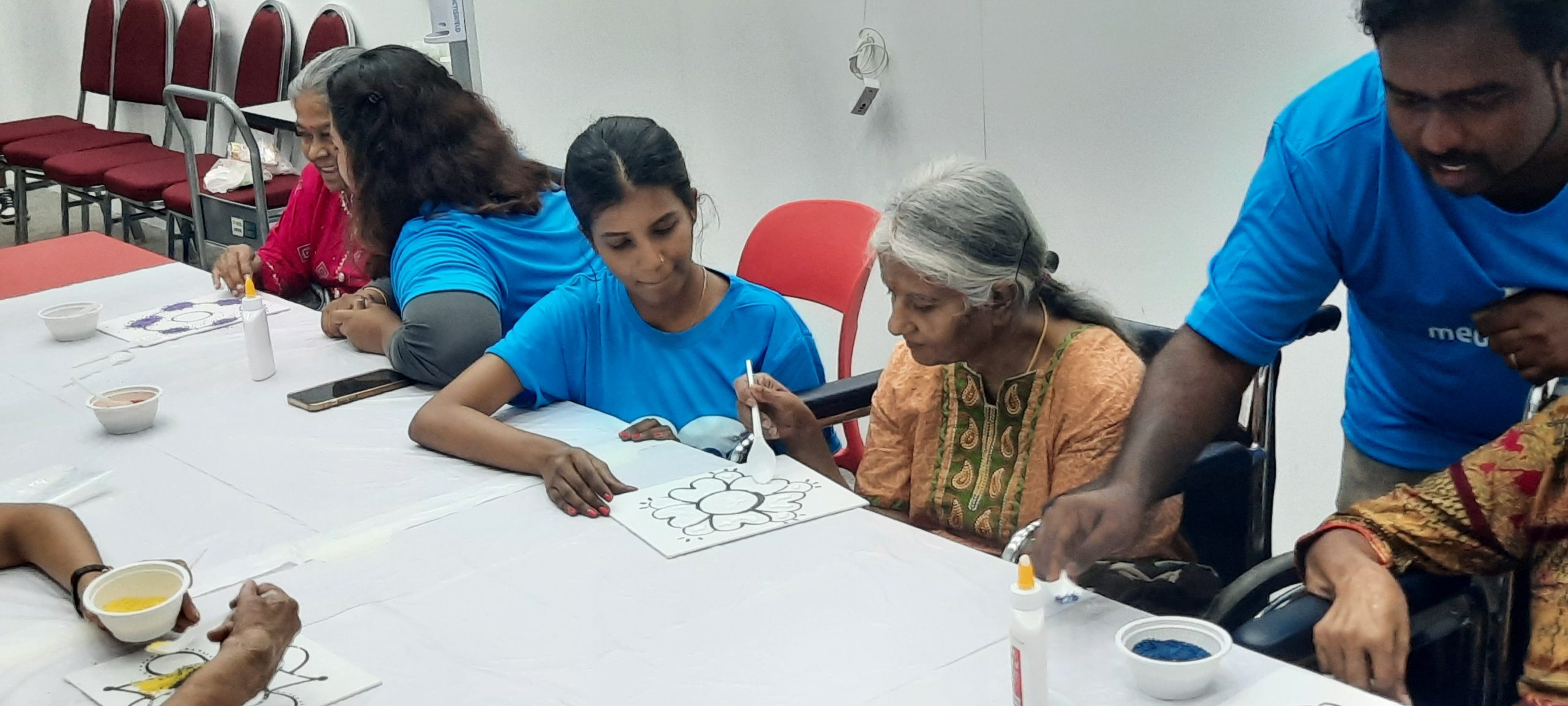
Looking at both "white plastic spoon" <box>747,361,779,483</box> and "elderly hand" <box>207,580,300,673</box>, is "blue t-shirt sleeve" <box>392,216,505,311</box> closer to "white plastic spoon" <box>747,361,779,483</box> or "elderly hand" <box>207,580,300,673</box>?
"white plastic spoon" <box>747,361,779,483</box>

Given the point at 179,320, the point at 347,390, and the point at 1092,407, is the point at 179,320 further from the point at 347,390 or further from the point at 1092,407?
the point at 1092,407

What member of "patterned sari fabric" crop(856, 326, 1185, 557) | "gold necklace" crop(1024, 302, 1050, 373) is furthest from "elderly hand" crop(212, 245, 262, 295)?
"gold necklace" crop(1024, 302, 1050, 373)

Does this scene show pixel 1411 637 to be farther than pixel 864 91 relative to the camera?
No

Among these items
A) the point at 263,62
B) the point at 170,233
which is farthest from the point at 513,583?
the point at 263,62

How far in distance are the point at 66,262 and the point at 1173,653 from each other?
3.00m

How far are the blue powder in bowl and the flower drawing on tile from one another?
0.56 m

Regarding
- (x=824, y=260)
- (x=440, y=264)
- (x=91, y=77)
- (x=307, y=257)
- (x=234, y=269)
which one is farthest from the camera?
(x=91, y=77)

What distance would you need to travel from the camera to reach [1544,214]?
144 cm

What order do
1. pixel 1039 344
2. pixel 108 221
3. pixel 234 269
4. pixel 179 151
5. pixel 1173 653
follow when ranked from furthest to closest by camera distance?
pixel 108 221, pixel 179 151, pixel 234 269, pixel 1039 344, pixel 1173 653

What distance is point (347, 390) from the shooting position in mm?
2322

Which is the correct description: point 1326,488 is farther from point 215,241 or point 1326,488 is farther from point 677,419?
point 215,241

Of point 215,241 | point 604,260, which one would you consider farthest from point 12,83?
point 604,260

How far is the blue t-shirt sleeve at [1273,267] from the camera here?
1584 mm

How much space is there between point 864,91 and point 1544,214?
6.70 feet
